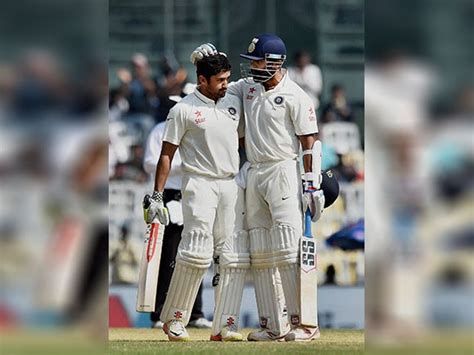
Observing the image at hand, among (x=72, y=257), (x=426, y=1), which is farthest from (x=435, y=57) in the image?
(x=72, y=257)

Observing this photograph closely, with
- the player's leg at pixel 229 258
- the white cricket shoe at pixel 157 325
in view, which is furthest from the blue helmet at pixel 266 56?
the white cricket shoe at pixel 157 325

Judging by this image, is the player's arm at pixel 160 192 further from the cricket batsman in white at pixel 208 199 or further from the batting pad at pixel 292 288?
the batting pad at pixel 292 288

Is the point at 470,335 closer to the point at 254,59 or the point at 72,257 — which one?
the point at 72,257

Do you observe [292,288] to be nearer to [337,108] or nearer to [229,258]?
[229,258]

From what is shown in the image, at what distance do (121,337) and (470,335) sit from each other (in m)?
7.40

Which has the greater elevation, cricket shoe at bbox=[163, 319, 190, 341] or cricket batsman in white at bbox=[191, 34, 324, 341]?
cricket batsman in white at bbox=[191, 34, 324, 341]

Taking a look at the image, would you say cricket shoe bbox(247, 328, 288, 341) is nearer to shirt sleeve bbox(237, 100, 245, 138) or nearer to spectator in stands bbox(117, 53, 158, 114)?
shirt sleeve bbox(237, 100, 245, 138)

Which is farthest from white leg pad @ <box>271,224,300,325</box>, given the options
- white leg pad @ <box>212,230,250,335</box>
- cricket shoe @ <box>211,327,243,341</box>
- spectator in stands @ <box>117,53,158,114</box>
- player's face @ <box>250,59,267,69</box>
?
spectator in stands @ <box>117,53,158,114</box>

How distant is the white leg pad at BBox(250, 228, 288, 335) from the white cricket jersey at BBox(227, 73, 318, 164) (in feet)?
1.94

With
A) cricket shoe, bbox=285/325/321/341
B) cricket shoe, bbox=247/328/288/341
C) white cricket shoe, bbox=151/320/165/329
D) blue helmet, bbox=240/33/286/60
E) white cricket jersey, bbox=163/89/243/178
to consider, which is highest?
blue helmet, bbox=240/33/286/60

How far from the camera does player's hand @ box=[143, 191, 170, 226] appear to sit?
913 centimetres

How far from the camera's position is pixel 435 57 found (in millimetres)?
3236

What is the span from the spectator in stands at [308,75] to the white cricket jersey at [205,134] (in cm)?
463

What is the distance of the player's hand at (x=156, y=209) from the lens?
9.13 m
